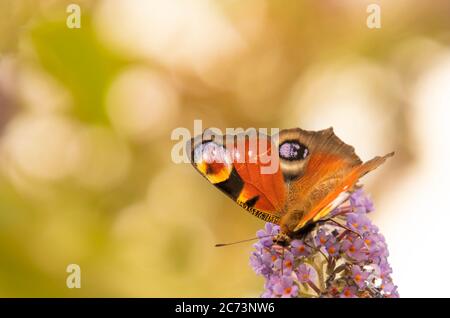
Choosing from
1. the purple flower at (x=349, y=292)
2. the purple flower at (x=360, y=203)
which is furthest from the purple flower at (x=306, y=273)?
the purple flower at (x=360, y=203)

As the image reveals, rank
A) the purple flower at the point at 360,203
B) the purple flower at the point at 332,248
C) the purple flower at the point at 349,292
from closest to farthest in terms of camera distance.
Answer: the purple flower at the point at 349,292 < the purple flower at the point at 332,248 < the purple flower at the point at 360,203

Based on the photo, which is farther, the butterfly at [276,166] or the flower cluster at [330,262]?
the butterfly at [276,166]

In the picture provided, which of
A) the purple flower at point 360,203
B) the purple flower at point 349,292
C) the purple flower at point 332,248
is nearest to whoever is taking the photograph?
the purple flower at point 349,292

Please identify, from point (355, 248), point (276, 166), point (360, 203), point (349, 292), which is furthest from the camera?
point (276, 166)

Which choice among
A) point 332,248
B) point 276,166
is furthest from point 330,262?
point 276,166

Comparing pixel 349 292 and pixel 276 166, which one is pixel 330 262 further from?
pixel 276 166

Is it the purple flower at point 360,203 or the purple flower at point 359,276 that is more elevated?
the purple flower at point 360,203

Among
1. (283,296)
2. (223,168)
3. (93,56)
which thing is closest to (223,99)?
(93,56)

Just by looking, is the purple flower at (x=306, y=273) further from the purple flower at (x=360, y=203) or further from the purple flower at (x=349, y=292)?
the purple flower at (x=360, y=203)
